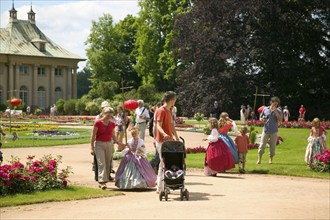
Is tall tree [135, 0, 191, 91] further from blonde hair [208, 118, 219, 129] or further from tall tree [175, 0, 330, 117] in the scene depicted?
blonde hair [208, 118, 219, 129]

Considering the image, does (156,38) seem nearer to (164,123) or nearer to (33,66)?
(33,66)

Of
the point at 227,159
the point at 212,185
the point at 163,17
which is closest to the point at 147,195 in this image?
the point at 212,185

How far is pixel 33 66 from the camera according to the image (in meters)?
75.3

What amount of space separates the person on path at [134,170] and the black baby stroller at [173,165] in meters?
1.26

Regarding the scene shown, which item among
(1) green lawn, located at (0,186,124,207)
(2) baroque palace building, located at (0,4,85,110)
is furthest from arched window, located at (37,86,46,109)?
(1) green lawn, located at (0,186,124,207)

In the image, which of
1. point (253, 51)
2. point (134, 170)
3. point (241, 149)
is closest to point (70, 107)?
point (253, 51)

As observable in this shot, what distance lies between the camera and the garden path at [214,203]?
9.50 metres

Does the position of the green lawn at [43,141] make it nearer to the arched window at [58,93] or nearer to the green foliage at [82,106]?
the green foliage at [82,106]

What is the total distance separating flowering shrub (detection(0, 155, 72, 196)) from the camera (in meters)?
11.5

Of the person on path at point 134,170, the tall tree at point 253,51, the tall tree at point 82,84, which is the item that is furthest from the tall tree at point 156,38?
the tall tree at point 82,84

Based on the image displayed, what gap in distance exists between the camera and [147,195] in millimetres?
12031

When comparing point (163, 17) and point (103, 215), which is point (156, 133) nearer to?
point (103, 215)

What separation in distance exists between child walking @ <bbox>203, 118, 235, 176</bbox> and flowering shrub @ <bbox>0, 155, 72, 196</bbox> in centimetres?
435

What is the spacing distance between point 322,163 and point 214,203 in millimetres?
6364
